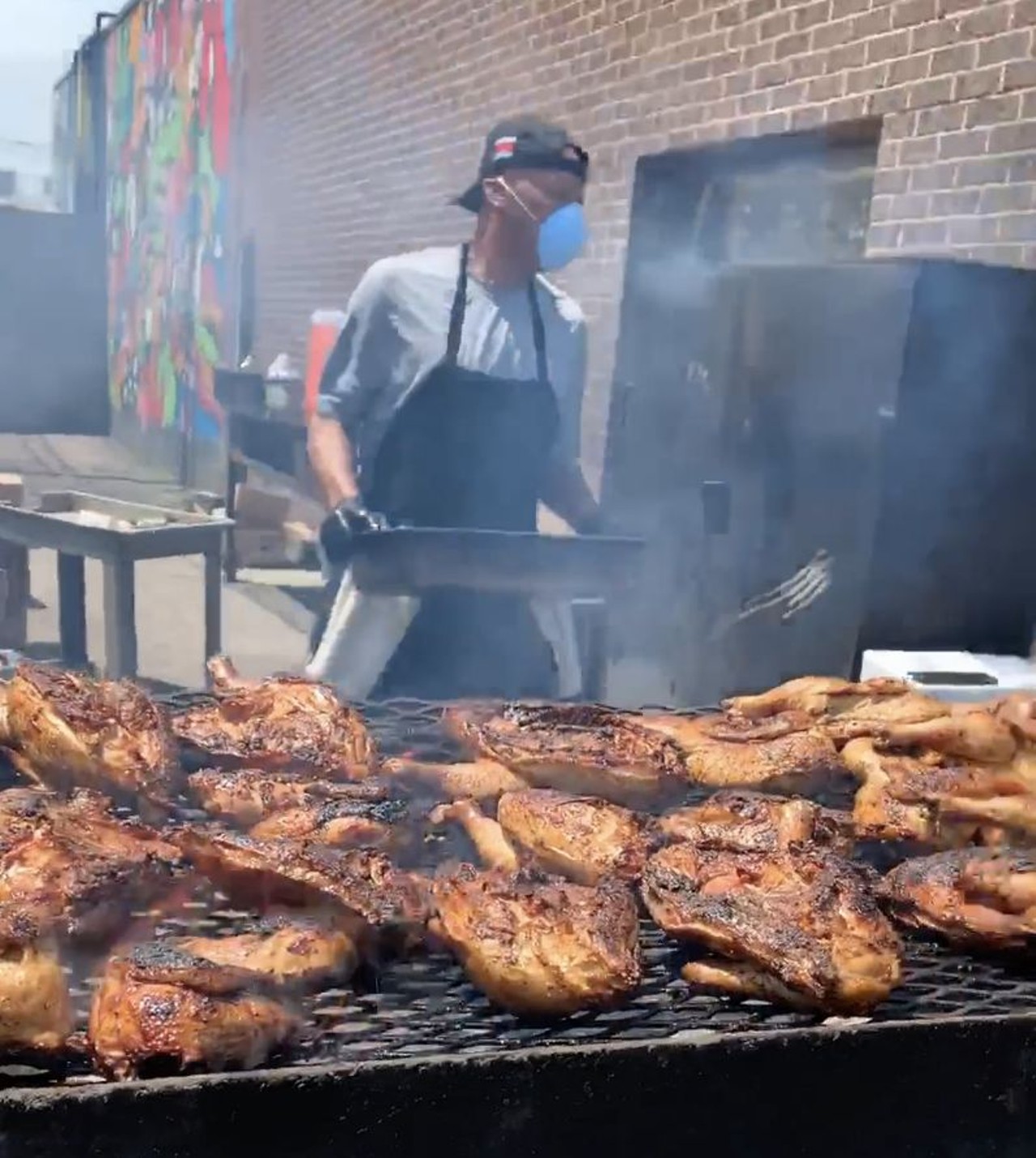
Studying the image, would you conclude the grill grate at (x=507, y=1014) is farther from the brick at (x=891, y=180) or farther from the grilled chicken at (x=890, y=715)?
the brick at (x=891, y=180)

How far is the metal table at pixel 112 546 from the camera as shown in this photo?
6.17 m

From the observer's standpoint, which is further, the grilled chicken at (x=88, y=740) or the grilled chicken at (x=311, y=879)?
the grilled chicken at (x=88, y=740)

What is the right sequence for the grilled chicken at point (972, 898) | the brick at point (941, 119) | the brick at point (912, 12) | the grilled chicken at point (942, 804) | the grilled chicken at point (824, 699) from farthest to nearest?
the brick at point (912, 12)
the brick at point (941, 119)
the grilled chicken at point (824, 699)
the grilled chicken at point (942, 804)
the grilled chicken at point (972, 898)

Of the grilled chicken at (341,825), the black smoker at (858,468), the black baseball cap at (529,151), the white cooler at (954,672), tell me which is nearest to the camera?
the grilled chicken at (341,825)

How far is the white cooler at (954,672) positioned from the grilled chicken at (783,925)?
1.54 meters

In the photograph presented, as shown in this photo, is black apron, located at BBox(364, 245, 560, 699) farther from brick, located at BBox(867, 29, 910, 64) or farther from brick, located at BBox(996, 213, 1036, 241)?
brick, located at BBox(867, 29, 910, 64)

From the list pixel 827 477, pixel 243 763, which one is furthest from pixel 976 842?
pixel 827 477

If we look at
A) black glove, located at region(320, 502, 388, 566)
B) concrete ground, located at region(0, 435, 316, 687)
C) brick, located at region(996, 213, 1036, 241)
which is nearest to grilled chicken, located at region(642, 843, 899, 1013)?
black glove, located at region(320, 502, 388, 566)

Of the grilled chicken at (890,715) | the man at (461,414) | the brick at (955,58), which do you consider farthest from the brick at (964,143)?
the grilled chicken at (890,715)

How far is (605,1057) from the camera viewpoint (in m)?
1.76

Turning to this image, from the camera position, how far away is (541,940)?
195 cm

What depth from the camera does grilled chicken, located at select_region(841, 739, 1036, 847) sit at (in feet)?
8.14

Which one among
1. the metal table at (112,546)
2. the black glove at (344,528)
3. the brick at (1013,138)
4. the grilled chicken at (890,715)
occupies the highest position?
the brick at (1013,138)

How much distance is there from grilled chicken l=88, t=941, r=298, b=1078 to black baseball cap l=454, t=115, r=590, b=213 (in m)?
3.26
